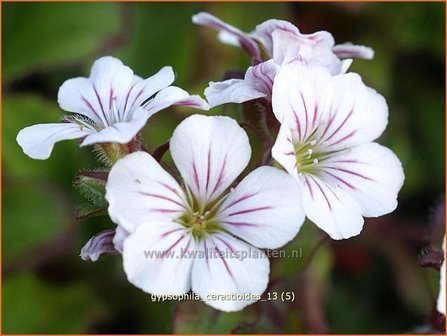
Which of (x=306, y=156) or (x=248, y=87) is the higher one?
(x=248, y=87)

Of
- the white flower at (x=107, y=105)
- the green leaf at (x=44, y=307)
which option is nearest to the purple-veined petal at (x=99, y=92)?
the white flower at (x=107, y=105)

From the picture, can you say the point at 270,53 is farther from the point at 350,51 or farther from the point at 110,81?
the point at 110,81

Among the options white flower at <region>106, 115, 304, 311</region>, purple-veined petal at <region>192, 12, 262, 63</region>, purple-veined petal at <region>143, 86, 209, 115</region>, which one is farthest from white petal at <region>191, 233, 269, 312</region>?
purple-veined petal at <region>192, 12, 262, 63</region>

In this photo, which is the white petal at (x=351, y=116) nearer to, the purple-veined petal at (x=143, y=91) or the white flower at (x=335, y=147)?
the white flower at (x=335, y=147)

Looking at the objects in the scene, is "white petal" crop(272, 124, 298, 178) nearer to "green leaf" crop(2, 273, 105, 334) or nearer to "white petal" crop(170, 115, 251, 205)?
"white petal" crop(170, 115, 251, 205)

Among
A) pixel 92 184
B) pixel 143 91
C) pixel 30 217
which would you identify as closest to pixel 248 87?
pixel 143 91

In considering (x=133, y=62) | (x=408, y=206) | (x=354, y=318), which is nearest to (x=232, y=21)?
(x=133, y=62)
